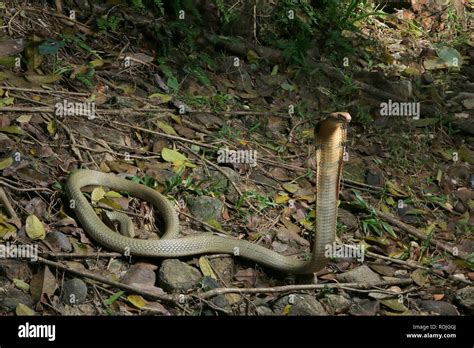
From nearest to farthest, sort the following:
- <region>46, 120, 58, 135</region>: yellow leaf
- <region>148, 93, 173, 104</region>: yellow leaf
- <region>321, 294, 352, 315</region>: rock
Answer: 1. <region>321, 294, 352, 315</region>: rock
2. <region>46, 120, 58, 135</region>: yellow leaf
3. <region>148, 93, 173, 104</region>: yellow leaf

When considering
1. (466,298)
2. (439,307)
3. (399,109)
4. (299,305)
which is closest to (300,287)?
(299,305)

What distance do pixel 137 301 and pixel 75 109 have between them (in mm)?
2378

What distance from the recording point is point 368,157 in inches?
299

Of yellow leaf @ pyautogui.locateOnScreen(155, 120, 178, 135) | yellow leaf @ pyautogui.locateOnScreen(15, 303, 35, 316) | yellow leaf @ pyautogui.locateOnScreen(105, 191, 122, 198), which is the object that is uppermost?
yellow leaf @ pyautogui.locateOnScreen(155, 120, 178, 135)

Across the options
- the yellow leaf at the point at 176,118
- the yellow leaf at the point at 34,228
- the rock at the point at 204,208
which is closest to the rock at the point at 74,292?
the yellow leaf at the point at 34,228

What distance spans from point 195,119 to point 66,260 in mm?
2527

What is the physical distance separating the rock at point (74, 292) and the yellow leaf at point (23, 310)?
28 cm

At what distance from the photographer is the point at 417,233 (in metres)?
6.41

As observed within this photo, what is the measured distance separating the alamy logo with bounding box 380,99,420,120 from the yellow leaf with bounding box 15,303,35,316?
4.98m

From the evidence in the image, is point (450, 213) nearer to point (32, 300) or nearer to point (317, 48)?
point (317, 48)

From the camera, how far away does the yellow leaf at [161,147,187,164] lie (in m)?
6.47

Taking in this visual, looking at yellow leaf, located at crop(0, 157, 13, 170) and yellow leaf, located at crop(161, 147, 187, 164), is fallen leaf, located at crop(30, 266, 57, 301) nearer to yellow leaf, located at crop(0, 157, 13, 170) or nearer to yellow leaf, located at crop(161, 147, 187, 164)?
yellow leaf, located at crop(0, 157, 13, 170)
